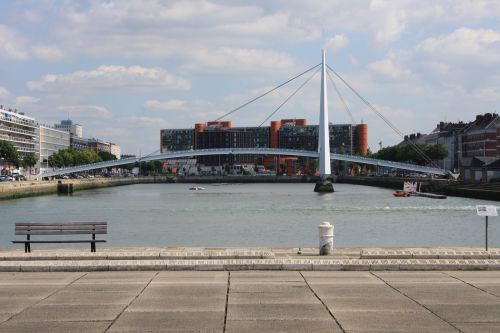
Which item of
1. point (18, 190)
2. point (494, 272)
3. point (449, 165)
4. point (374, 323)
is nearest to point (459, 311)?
point (374, 323)

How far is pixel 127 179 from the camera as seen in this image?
128m

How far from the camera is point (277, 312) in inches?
321

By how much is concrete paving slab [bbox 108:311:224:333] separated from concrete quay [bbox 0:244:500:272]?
11.3ft

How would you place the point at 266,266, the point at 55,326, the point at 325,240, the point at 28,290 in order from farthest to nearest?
the point at 325,240 → the point at 266,266 → the point at 28,290 → the point at 55,326

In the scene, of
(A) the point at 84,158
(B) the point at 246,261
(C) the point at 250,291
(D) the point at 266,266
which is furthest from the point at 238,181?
(C) the point at 250,291

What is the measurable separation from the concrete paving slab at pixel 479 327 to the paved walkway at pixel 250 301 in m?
0.01

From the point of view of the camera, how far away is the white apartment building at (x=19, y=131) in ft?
444

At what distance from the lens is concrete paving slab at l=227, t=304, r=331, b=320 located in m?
7.89

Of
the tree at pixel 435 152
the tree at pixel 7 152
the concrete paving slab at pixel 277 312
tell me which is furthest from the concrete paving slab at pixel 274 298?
the tree at pixel 435 152

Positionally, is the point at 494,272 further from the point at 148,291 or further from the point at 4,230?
the point at 4,230

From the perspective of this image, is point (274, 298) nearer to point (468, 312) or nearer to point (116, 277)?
point (468, 312)

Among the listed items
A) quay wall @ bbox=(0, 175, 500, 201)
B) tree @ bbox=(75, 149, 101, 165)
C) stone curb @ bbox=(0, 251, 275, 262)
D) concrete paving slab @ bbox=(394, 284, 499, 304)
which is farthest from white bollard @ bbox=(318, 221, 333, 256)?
tree @ bbox=(75, 149, 101, 165)

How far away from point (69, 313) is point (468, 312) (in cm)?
447

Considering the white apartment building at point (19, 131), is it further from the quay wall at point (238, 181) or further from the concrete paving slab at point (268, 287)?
the concrete paving slab at point (268, 287)
